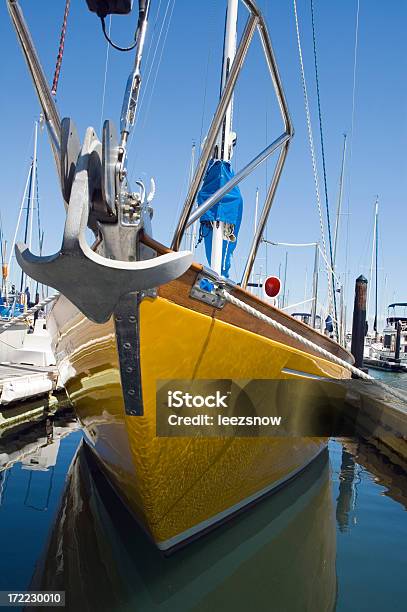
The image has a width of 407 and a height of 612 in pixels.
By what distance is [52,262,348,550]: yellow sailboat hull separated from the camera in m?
3.08

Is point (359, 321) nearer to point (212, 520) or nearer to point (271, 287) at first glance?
point (271, 287)

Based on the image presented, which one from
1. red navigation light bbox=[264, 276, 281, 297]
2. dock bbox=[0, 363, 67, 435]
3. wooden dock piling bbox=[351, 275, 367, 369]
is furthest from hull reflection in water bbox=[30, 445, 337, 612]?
wooden dock piling bbox=[351, 275, 367, 369]

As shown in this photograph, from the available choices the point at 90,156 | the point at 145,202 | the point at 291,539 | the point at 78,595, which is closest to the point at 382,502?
the point at 291,539

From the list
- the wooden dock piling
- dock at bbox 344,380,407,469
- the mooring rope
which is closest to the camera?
the mooring rope

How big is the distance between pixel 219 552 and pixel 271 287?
11.6ft

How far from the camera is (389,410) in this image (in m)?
7.78

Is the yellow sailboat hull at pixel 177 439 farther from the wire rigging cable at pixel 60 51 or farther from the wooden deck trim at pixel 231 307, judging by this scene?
the wire rigging cable at pixel 60 51

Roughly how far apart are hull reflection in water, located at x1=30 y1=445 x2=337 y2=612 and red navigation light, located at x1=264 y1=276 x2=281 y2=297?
2.55 metres

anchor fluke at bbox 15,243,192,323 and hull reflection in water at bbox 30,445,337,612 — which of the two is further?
hull reflection in water at bbox 30,445,337,612

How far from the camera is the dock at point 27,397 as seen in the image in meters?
7.82

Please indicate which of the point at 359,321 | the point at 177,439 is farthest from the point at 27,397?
the point at 359,321

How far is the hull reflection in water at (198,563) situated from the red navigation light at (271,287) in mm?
2553

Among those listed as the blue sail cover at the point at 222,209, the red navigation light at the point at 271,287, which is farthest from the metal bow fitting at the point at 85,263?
the red navigation light at the point at 271,287

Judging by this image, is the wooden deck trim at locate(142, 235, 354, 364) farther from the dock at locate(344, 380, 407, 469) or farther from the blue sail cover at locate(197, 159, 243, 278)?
the dock at locate(344, 380, 407, 469)
